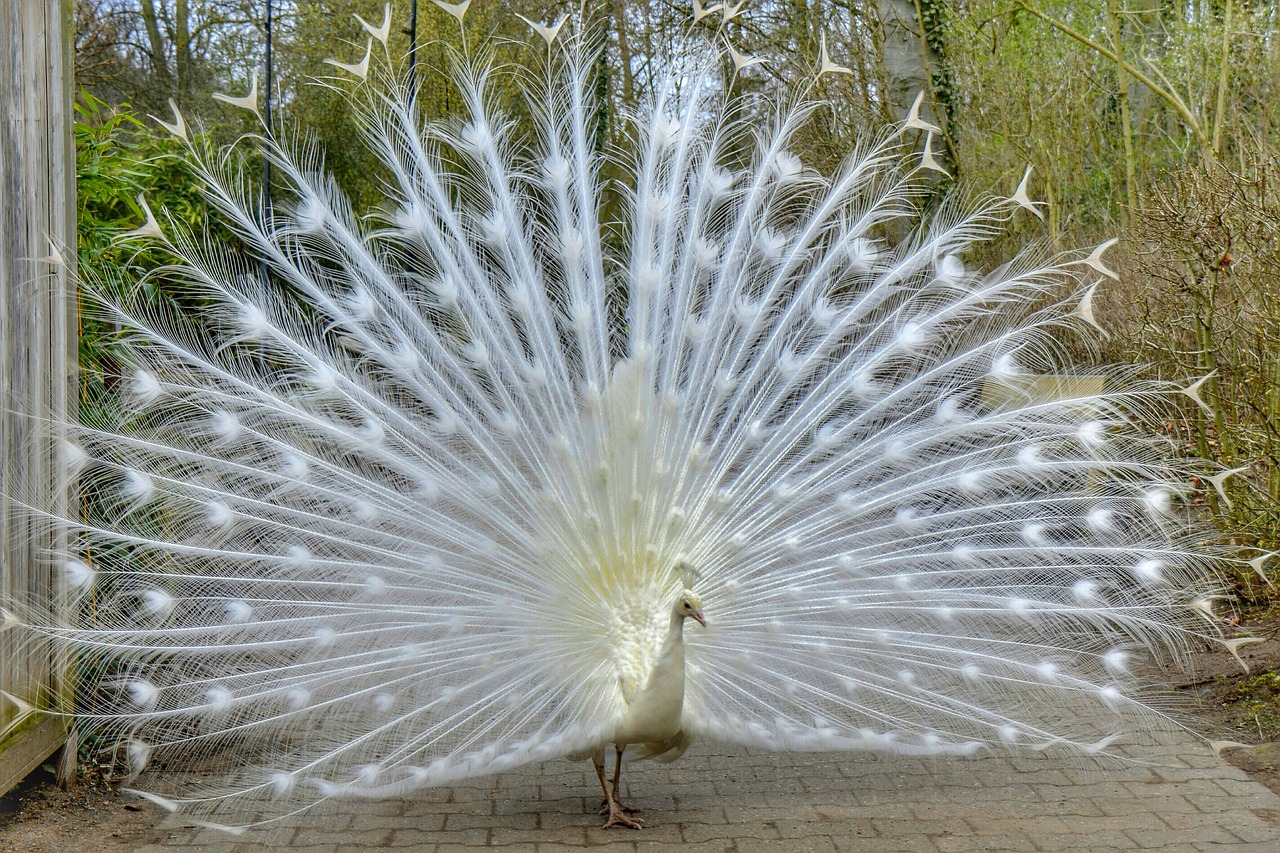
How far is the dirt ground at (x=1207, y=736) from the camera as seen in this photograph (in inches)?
168

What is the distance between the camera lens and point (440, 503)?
448cm

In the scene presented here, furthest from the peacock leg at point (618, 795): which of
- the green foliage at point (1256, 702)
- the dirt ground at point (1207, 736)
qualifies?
the green foliage at point (1256, 702)

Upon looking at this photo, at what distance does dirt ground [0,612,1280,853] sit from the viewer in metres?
4.27

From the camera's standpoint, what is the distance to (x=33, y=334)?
431cm

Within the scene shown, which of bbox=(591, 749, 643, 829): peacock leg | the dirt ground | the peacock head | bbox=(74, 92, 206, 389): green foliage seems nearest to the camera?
the peacock head

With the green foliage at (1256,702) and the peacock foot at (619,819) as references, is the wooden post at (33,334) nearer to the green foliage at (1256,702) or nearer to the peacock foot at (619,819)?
the peacock foot at (619,819)

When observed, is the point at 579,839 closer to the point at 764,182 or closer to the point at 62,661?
the point at 62,661

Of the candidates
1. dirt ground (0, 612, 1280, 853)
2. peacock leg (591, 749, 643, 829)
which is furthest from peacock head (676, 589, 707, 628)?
dirt ground (0, 612, 1280, 853)

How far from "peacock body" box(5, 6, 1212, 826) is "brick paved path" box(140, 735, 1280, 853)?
25cm

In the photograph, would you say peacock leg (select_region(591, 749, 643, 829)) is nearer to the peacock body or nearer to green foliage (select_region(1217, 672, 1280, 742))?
the peacock body

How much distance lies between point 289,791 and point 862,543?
2.32m

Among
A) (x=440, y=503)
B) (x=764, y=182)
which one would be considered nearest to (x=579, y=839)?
(x=440, y=503)

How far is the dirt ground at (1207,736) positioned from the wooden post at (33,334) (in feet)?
0.61

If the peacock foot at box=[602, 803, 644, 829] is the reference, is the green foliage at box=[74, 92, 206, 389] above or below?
above
